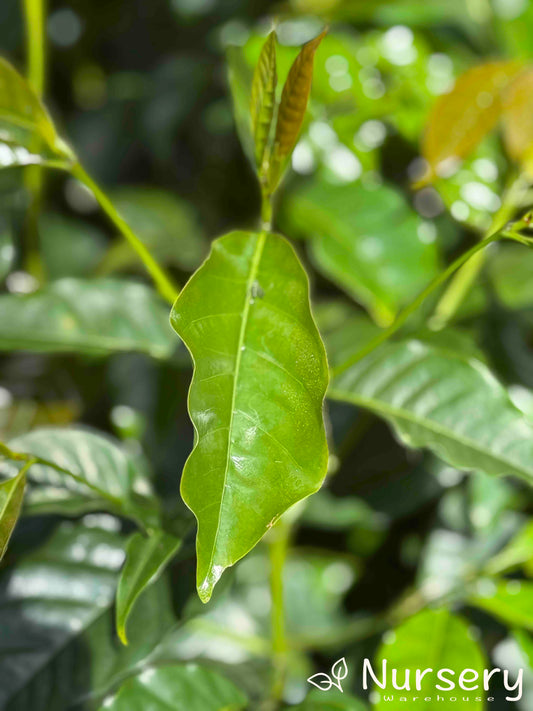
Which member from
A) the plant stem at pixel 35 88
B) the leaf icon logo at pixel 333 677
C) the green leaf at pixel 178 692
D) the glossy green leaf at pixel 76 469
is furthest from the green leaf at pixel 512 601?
the plant stem at pixel 35 88

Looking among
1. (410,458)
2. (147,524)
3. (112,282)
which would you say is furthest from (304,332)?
(410,458)

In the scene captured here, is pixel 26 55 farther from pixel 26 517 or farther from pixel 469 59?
pixel 26 517

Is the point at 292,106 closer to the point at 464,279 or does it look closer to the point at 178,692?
the point at 464,279

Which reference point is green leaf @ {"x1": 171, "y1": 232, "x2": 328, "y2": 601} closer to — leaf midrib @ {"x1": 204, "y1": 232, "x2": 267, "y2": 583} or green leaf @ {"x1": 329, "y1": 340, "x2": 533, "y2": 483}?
leaf midrib @ {"x1": 204, "y1": 232, "x2": 267, "y2": 583}

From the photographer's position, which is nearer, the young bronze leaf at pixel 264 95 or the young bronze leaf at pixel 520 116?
the young bronze leaf at pixel 264 95

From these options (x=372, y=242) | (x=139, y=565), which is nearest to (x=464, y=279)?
(x=372, y=242)

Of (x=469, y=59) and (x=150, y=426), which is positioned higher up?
(x=469, y=59)
